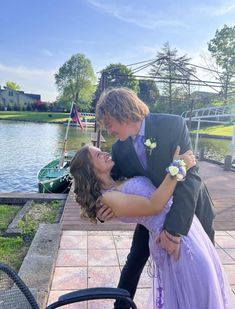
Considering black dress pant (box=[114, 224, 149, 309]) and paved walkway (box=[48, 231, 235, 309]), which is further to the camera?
paved walkway (box=[48, 231, 235, 309])

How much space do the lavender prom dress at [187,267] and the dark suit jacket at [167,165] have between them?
0.25 feet

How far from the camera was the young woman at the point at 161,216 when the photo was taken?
4.73 feet

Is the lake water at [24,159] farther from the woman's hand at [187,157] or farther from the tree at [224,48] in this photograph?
the woman's hand at [187,157]

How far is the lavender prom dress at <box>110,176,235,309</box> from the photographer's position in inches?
59.0

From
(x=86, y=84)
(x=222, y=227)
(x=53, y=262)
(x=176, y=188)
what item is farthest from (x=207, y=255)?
(x=86, y=84)

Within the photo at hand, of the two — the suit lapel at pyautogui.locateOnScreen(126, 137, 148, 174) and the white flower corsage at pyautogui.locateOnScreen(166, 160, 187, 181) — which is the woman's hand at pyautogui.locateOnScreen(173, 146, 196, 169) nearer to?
the white flower corsage at pyautogui.locateOnScreen(166, 160, 187, 181)

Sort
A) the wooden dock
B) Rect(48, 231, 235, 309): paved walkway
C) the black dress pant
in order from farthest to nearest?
the wooden dock, Rect(48, 231, 235, 309): paved walkway, the black dress pant

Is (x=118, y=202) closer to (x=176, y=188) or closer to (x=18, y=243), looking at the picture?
(x=176, y=188)

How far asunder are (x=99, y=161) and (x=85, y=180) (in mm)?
121

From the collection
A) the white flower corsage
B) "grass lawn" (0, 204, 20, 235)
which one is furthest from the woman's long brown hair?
"grass lawn" (0, 204, 20, 235)

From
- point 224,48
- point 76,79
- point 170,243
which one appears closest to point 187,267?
point 170,243

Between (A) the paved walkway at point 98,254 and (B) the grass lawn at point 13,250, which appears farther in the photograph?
(B) the grass lawn at point 13,250

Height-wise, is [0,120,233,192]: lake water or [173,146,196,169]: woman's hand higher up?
[173,146,196,169]: woman's hand

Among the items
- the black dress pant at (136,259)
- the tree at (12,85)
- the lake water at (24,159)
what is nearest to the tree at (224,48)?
the lake water at (24,159)
